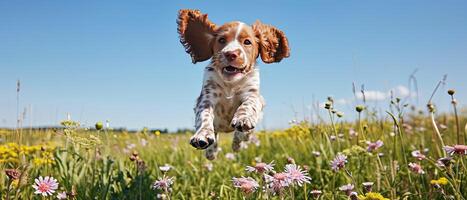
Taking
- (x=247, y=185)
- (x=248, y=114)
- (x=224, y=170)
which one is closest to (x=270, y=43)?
(x=248, y=114)

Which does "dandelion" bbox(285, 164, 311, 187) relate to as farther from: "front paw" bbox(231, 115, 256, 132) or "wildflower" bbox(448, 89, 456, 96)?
"wildflower" bbox(448, 89, 456, 96)

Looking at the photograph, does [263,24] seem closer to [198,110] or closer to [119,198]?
[198,110]

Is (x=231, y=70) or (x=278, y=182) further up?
(x=231, y=70)

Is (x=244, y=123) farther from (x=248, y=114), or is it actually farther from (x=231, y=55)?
(x=231, y=55)

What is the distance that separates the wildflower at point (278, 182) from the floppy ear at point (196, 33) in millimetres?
959

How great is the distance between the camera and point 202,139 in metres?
2.47

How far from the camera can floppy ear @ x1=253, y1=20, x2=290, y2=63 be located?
10.4 feet

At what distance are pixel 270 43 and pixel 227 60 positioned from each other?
1.90 ft

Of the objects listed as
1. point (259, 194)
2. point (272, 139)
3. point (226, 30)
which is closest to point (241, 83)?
point (226, 30)

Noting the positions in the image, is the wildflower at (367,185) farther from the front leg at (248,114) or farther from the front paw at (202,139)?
the front paw at (202,139)

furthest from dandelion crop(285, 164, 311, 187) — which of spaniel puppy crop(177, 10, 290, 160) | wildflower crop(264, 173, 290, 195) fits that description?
spaniel puppy crop(177, 10, 290, 160)

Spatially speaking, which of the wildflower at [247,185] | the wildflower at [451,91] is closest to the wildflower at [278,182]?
the wildflower at [247,185]

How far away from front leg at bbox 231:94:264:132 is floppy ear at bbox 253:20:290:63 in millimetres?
360

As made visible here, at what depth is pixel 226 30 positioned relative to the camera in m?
2.96
